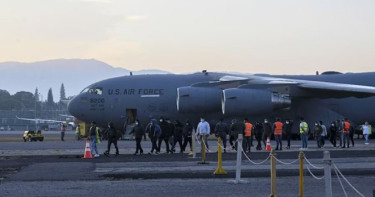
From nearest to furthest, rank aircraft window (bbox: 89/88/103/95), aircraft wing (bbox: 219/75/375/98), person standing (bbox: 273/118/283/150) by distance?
person standing (bbox: 273/118/283/150) < aircraft wing (bbox: 219/75/375/98) < aircraft window (bbox: 89/88/103/95)

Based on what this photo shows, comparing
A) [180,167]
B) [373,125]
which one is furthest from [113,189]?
[373,125]

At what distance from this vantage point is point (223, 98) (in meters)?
43.9

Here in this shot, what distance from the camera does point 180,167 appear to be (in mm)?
24031

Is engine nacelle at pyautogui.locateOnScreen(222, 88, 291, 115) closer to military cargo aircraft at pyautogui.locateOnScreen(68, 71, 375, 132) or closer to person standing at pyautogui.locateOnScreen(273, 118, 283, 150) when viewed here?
military cargo aircraft at pyautogui.locateOnScreen(68, 71, 375, 132)

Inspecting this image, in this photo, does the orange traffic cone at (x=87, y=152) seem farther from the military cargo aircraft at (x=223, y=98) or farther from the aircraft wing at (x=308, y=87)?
the aircraft wing at (x=308, y=87)

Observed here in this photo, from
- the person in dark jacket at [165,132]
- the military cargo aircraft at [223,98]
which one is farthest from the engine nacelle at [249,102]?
the person in dark jacket at [165,132]

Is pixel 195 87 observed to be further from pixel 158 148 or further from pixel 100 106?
pixel 158 148

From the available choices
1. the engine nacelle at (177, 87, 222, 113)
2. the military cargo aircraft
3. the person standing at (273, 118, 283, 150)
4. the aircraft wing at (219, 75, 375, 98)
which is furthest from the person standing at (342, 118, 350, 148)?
the engine nacelle at (177, 87, 222, 113)

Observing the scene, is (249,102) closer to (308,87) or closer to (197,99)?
(197,99)

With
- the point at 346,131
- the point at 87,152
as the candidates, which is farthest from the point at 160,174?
the point at 346,131

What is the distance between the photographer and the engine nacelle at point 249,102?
143ft

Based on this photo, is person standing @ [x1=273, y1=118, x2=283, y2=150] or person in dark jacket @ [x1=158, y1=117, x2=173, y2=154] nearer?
person in dark jacket @ [x1=158, y1=117, x2=173, y2=154]

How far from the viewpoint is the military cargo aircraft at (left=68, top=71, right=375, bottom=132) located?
44.1m

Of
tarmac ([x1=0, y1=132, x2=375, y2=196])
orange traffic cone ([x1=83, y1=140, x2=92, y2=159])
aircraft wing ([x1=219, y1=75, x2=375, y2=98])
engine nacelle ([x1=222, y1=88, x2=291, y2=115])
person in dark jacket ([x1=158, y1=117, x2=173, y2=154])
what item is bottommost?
tarmac ([x1=0, y1=132, x2=375, y2=196])
